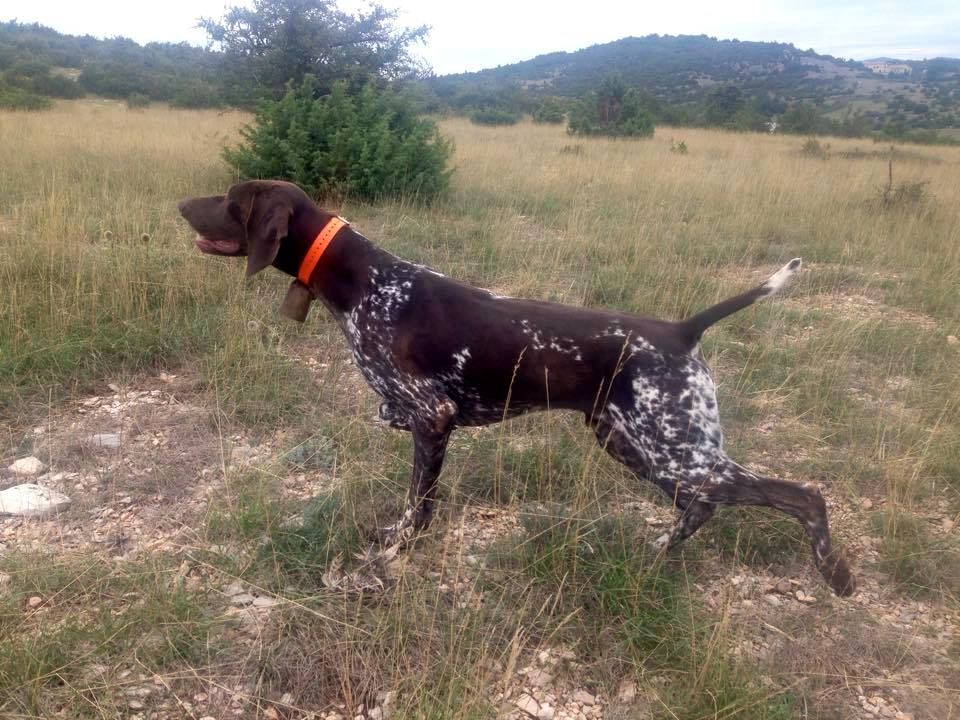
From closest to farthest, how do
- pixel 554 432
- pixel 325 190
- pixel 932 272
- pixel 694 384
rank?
pixel 694 384 → pixel 554 432 → pixel 932 272 → pixel 325 190

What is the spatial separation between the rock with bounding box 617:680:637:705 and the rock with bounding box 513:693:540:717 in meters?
0.26

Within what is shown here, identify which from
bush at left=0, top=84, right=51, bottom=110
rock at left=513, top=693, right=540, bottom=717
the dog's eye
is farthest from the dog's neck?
bush at left=0, top=84, right=51, bottom=110

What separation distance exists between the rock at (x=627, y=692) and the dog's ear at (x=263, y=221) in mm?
1964

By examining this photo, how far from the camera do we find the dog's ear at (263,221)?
2.76m

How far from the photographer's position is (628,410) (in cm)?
270

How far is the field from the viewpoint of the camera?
7.29 ft

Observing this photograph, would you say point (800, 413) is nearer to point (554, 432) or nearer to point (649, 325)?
point (554, 432)

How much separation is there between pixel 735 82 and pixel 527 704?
55.7m

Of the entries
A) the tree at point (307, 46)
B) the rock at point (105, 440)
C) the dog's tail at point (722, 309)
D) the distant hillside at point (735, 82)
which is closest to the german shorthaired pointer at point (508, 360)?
the dog's tail at point (722, 309)

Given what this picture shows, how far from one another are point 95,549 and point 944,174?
13.8m

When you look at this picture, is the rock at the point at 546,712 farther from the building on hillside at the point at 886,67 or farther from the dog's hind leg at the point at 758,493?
the building on hillside at the point at 886,67


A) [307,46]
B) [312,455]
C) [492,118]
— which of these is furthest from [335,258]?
[492,118]

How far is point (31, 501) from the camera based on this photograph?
9.94 ft

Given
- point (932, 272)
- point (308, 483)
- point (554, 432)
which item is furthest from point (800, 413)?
point (932, 272)
